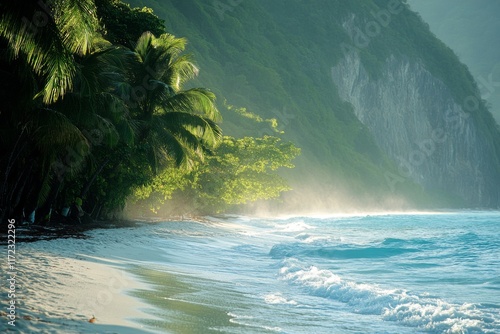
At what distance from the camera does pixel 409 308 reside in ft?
29.3

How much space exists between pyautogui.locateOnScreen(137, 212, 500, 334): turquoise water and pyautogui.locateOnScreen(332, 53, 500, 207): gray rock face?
10426 cm

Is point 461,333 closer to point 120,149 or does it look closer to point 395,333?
point 395,333

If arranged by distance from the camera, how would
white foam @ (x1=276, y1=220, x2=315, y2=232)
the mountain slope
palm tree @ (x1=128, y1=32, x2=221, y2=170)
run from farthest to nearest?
the mountain slope
white foam @ (x1=276, y1=220, x2=315, y2=232)
palm tree @ (x1=128, y1=32, x2=221, y2=170)

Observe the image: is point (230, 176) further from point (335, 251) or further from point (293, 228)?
point (335, 251)

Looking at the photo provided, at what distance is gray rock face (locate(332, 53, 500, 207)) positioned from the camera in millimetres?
128750

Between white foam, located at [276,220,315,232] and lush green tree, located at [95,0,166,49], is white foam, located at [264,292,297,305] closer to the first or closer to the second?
lush green tree, located at [95,0,166,49]

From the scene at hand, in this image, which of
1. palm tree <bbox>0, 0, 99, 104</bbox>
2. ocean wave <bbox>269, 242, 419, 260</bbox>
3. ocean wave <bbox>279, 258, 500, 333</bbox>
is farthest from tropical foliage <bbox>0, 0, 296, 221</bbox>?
ocean wave <bbox>279, 258, 500, 333</bbox>

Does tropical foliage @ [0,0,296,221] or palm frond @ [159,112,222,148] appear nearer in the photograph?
tropical foliage @ [0,0,296,221]

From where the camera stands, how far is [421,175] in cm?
13588

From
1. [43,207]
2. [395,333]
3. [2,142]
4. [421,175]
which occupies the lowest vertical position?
[395,333]

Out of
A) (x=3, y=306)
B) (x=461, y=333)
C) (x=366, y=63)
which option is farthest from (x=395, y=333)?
(x=366, y=63)

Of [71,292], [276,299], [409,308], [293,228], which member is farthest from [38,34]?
[293,228]

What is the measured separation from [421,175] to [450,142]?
12084 mm

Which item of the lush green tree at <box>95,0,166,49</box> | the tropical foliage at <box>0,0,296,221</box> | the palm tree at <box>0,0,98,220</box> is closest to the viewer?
the palm tree at <box>0,0,98,220</box>
